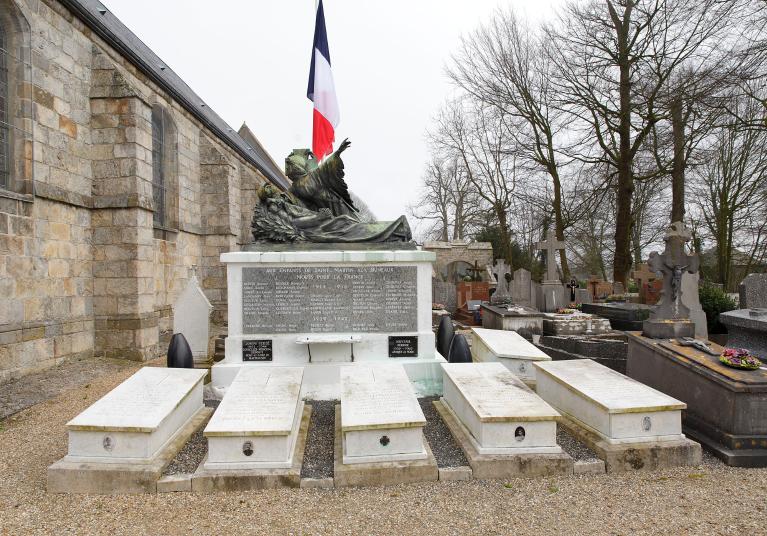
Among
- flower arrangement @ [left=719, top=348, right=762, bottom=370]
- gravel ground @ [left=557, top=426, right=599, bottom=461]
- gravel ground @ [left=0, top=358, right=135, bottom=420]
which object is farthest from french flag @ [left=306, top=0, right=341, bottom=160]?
flower arrangement @ [left=719, top=348, right=762, bottom=370]

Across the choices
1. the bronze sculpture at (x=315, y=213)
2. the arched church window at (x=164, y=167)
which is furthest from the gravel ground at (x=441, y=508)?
the arched church window at (x=164, y=167)

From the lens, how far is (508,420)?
3295mm

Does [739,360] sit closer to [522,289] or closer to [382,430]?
[382,430]

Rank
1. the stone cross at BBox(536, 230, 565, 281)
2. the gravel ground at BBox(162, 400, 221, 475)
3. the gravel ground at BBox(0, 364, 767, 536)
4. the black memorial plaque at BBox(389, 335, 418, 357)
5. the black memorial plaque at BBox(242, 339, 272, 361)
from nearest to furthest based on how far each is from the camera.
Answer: the gravel ground at BBox(0, 364, 767, 536) < the gravel ground at BBox(162, 400, 221, 475) < the black memorial plaque at BBox(242, 339, 272, 361) < the black memorial plaque at BBox(389, 335, 418, 357) < the stone cross at BBox(536, 230, 565, 281)

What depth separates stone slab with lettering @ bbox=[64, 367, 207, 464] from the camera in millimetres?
3172

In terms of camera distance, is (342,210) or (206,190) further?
(206,190)

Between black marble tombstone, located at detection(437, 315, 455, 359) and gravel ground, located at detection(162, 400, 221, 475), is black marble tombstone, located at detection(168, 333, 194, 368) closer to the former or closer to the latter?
gravel ground, located at detection(162, 400, 221, 475)

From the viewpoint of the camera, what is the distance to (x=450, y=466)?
129 inches

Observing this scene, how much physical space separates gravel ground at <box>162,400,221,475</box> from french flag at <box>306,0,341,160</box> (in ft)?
18.2

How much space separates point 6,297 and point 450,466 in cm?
683

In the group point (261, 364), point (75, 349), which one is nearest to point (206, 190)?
point (75, 349)

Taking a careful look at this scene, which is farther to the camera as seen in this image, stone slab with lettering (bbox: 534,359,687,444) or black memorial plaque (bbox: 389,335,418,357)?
black memorial plaque (bbox: 389,335,418,357)

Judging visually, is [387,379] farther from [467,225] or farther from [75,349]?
[467,225]

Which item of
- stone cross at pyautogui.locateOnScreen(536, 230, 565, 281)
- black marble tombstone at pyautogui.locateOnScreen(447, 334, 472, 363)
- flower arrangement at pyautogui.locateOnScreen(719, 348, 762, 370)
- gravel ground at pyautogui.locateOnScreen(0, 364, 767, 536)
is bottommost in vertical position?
gravel ground at pyautogui.locateOnScreen(0, 364, 767, 536)
